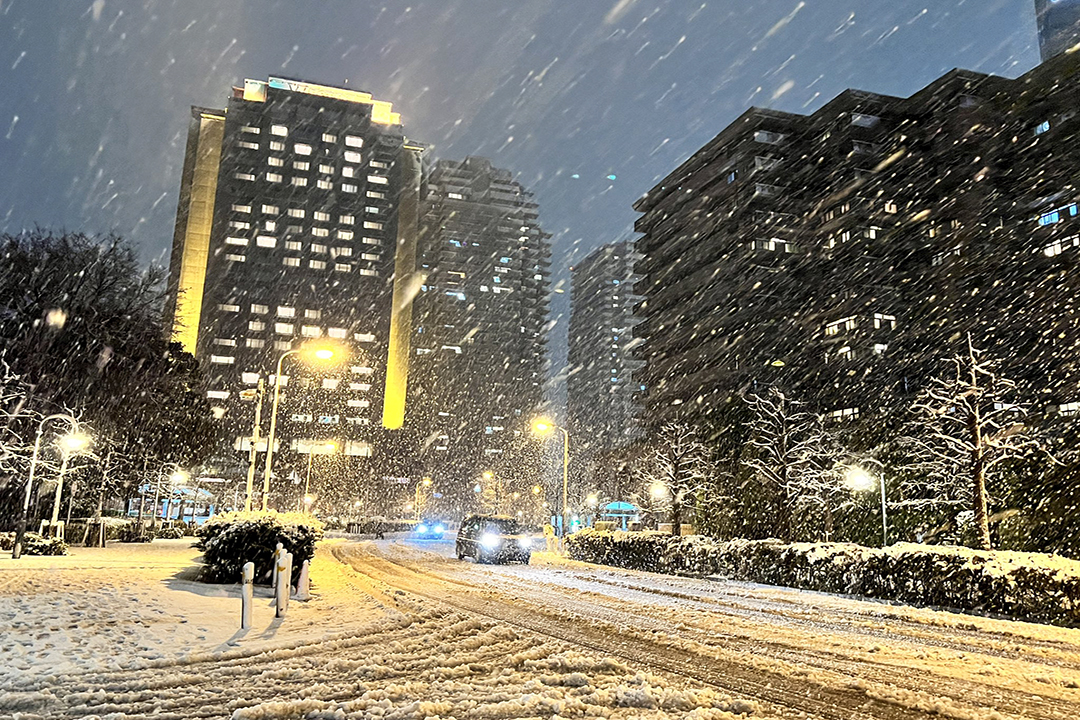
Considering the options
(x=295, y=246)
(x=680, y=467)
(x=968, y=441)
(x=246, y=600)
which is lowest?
(x=246, y=600)

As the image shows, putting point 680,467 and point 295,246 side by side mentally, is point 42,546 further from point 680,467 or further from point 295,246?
point 295,246

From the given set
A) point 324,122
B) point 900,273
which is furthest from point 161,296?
point 324,122

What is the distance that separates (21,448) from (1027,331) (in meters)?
42.7

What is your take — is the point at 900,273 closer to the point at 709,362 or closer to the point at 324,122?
the point at 709,362

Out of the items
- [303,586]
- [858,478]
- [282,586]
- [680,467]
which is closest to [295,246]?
[680,467]

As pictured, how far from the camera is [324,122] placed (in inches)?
6201

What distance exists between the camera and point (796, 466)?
27.4 m

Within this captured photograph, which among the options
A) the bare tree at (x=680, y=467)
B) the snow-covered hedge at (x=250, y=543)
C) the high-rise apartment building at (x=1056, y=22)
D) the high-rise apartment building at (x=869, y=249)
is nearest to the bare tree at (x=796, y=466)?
the bare tree at (x=680, y=467)

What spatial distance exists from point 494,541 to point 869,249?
4445 centimetres

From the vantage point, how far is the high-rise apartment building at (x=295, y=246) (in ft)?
481

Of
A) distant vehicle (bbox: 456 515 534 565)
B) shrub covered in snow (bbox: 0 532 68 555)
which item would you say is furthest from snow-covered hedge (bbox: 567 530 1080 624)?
shrub covered in snow (bbox: 0 532 68 555)

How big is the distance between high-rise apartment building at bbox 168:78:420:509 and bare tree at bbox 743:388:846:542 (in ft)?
388

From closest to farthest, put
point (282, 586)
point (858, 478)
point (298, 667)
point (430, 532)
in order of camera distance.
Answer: point (298, 667)
point (282, 586)
point (858, 478)
point (430, 532)

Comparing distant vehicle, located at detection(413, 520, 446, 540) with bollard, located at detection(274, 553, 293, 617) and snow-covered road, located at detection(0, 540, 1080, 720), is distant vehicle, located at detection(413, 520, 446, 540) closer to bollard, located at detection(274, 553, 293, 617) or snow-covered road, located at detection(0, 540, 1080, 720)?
snow-covered road, located at detection(0, 540, 1080, 720)
